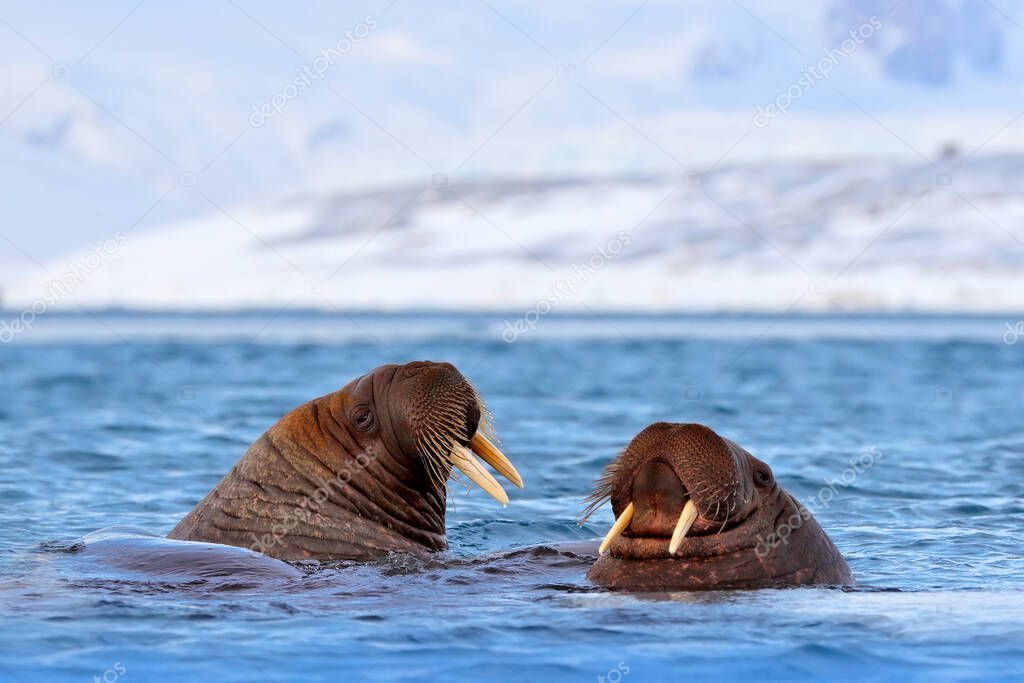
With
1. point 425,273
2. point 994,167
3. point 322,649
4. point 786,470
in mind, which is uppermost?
point 994,167

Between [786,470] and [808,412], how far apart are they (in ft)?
18.5

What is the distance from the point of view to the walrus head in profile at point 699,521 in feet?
21.6

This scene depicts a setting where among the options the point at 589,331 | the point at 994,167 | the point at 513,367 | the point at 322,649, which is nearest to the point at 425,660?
the point at 322,649

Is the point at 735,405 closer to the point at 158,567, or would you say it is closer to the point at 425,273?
the point at 158,567

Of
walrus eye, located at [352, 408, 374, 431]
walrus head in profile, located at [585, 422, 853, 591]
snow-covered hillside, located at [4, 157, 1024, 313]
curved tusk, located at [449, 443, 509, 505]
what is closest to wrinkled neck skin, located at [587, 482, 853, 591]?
walrus head in profile, located at [585, 422, 853, 591]

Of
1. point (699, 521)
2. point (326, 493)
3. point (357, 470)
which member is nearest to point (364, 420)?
point (357, 470)

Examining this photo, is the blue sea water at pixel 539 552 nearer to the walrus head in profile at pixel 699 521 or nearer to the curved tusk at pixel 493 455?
the walrus head in profile at pixel 699 521

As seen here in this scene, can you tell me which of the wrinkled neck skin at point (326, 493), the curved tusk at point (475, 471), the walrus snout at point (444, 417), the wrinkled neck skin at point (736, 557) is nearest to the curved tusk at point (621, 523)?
the wrinkled neck skin at point (736, 557)

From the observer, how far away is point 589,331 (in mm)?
52281

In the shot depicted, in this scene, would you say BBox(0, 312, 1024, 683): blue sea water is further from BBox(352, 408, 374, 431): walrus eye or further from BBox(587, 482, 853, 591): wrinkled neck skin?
BBox(352, 408, 374, 431): walrus eye

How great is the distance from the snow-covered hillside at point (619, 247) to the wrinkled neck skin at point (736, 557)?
8372 cm

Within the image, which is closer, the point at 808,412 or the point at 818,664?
the point at 818,664

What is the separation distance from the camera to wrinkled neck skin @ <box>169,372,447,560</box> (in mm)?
8156

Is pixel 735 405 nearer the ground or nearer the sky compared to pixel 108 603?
nearer the sky
